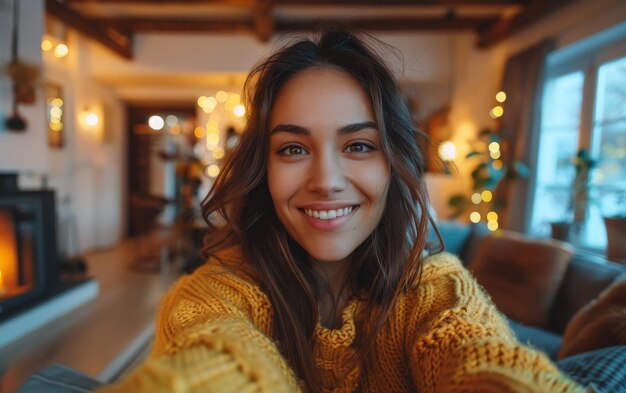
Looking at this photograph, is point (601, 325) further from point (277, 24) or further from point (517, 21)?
point (277, 24)

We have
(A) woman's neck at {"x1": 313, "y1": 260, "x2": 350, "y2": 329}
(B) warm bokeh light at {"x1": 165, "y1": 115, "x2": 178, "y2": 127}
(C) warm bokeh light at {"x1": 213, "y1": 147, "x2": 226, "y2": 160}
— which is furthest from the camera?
(B) warm bokeh light at {"x1": 165, "y1": 115, "x2": 178, "y2": 127}

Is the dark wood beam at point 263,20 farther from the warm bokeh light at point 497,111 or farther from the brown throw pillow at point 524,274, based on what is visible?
the brown throw pillow at point 524,274

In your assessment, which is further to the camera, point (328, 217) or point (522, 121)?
point (522, 121)

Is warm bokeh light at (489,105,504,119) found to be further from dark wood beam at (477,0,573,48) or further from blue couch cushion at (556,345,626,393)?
blue couch cushion at (556,345,626,393)

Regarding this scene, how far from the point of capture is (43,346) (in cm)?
182

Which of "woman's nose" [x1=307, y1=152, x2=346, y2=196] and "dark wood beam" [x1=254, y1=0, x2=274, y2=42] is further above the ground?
"dark wood beam" [x1=254, y1=0, x2=274, y2=42]

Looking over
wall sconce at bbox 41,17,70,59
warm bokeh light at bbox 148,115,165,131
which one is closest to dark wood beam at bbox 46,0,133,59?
wall sconce at bbox 41,17,70,59

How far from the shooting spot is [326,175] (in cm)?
61

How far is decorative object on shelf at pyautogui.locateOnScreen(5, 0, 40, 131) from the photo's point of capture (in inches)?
72.6

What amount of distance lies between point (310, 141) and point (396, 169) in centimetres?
20

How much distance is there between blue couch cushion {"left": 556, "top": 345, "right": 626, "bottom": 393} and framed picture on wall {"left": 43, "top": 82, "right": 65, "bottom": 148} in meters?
4.75

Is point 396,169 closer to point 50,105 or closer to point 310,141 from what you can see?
point 310,141

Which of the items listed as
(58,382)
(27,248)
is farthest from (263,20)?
(58,382)

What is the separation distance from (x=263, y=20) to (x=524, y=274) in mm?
3315
